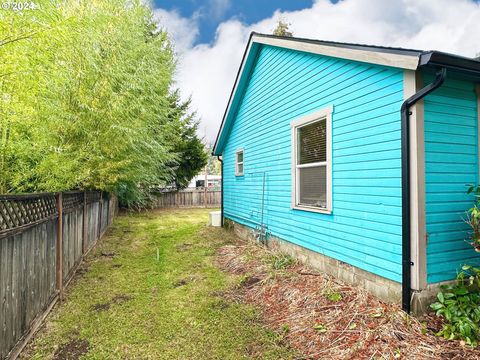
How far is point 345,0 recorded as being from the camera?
8438mm

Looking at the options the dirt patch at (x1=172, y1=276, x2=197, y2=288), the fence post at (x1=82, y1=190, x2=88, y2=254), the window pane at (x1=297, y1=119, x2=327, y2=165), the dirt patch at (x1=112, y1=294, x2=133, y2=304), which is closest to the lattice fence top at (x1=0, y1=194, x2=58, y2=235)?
the dirt patch at (x1=112, y1=294, x2=133, y2=304)

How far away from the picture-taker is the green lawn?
2873 millimetres

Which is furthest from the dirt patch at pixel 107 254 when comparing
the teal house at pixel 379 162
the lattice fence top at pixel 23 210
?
the teal house at pixel 379 162

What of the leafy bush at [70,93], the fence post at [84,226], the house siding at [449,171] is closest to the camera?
the leafy bush at [70,93]

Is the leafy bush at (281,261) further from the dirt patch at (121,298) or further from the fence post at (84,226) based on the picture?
the fence post at (84,226)

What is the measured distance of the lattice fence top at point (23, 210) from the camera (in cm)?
245

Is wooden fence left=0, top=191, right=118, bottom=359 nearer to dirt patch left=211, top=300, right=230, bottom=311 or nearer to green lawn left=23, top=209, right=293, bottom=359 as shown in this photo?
green lawn left=23, top=209, right=293, bottom=359

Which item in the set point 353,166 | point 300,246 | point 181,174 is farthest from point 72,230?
point 181,174

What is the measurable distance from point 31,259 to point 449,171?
4.79 m

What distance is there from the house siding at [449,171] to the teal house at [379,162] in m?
0.01

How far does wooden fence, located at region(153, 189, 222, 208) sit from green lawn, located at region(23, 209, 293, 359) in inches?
424

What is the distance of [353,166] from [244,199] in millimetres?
4530

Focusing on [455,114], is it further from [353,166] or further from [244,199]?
[244,199]

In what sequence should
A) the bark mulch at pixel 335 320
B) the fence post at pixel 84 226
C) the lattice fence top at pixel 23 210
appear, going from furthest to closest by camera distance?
the fence post at pixel 84 226 < the bark mulch at pixel 335 320 < the lattice fence top at pixel 23 210
